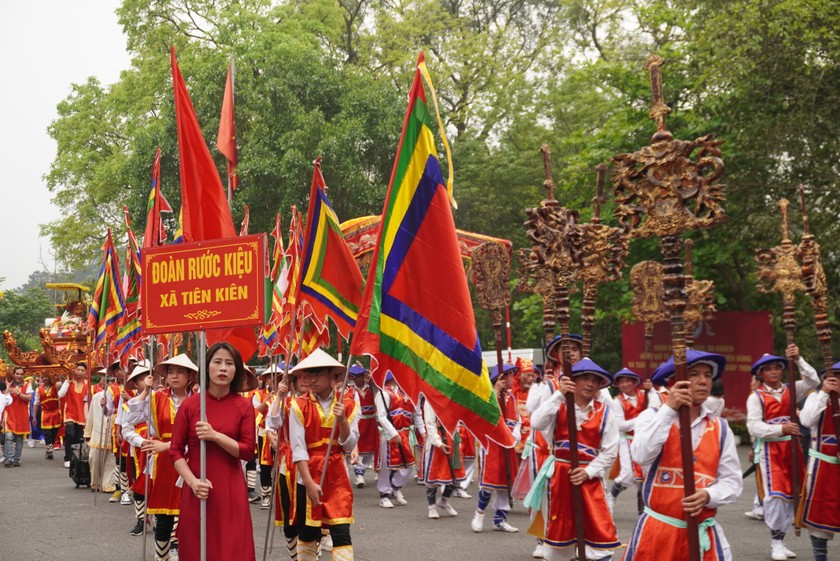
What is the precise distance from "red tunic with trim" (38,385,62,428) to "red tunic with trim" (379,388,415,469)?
42.3 feet

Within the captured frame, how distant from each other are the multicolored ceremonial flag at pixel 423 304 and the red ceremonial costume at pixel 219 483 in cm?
100

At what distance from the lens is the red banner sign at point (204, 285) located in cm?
696

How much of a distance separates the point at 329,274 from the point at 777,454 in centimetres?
572

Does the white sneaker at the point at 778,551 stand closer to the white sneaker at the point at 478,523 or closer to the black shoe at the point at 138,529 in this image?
the white sneaker at the point at 478,523

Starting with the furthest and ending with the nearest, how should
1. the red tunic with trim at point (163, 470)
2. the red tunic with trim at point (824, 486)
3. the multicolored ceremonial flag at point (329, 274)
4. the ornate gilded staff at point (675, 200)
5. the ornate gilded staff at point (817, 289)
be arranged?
the ornate gilded staff at point (817, 289) → the red tunic with trim at point (824, 486) → the red tunic with trim at point (163, 470) → the multicolored ceremonial flag at point (329, 274) → the ornate gilded staff at point (675, 200)

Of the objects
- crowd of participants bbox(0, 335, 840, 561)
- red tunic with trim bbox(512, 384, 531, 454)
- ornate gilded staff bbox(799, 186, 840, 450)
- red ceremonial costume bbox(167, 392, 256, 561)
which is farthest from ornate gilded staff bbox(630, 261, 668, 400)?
red ceremonial costume bbox(167, 392, 256, 561)

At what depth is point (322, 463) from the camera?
8.12 metres

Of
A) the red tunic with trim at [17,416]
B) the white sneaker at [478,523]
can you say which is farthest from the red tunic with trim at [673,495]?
the red tunic with trim at [17,416]

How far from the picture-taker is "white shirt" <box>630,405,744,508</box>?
6055 mm

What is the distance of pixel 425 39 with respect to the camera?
4062cm

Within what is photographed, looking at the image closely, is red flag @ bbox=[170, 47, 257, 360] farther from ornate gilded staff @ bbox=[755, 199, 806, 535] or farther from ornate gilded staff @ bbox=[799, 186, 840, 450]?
ornate gilded staff @ bbox=[755, 199, 806, 535]

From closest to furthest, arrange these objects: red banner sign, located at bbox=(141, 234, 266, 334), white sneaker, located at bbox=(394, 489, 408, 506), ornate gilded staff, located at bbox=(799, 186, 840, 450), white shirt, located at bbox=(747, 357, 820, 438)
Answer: red banner sign, located at bbox=(141, 234, 266, 334)
ornate gilded staff, located at bbox=(799, 186, 840, 450)
white shirt, located at bbox=(747, 357, 820, 438)
white sneaker, located at bbox=(394, 489, 408, 506)

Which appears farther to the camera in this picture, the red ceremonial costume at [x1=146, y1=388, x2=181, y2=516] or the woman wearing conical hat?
the red ceremonial costume at [x1=146, y1=388, x2=181, y2=516]

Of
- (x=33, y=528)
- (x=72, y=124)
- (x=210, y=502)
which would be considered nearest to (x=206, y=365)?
(x=210, y=502)
